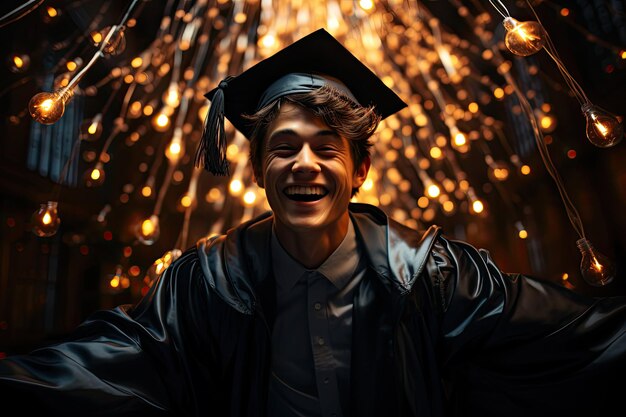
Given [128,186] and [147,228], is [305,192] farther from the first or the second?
[128,186]

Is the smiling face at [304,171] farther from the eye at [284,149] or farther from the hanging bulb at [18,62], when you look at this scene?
the hanging bulb at [18,62]

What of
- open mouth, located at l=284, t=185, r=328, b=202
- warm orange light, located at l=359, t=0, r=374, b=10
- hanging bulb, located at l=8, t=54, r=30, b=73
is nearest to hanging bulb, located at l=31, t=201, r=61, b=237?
hanging bulb, located at l=8, t=54, r=30, b=73

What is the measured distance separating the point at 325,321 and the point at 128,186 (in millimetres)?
4212

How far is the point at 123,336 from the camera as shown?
130 centimetres

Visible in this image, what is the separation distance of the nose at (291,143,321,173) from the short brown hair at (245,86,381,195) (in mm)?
104

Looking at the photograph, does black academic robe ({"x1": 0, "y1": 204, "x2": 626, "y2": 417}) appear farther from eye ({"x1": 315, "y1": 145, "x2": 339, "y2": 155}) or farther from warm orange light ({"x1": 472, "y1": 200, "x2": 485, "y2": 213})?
warm orange light ({"x1": 472, "y1": 200, "x2": 485, "y2": 213})

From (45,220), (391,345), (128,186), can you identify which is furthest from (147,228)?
(128,186)

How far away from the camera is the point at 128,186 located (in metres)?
5.05

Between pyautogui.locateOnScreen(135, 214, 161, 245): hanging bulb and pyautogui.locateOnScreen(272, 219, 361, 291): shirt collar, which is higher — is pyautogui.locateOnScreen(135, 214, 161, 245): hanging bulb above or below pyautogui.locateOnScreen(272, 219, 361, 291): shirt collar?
above

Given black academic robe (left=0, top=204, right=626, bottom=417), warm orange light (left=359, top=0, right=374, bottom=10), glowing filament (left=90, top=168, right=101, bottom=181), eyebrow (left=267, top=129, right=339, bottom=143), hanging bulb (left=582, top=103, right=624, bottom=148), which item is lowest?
black academic robe (left=0, top=204, right=626, bottom=417)

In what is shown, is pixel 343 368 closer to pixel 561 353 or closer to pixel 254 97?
pixel 561 353

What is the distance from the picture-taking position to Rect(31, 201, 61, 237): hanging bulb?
5.21ft

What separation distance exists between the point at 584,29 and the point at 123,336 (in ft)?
7.47

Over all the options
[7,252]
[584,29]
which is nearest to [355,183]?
A: [584,29]
